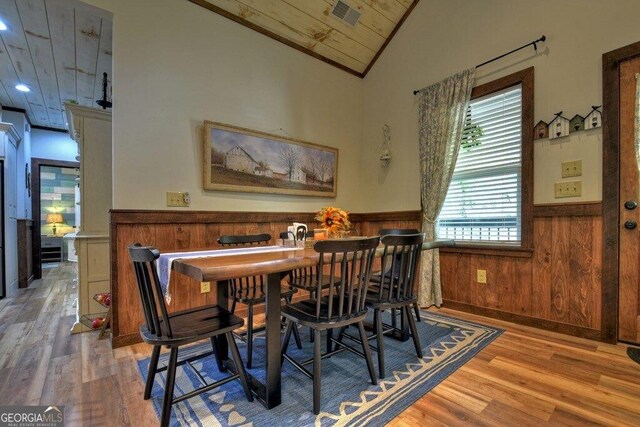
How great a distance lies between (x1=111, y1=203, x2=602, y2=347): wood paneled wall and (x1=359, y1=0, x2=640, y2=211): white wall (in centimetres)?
29

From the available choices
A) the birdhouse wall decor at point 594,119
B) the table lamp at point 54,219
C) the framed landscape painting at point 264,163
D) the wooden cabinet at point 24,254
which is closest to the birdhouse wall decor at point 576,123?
the birdhouse wall decor at point 594,119

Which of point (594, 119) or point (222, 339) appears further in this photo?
point (594, 119)

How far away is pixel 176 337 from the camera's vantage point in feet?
4.46

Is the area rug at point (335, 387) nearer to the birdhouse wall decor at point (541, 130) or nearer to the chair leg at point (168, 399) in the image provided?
the chair leg at point (168, 399)

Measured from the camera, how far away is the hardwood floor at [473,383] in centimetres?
147

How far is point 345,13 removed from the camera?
10.7 feet

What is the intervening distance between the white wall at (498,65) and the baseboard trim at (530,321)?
101 cm

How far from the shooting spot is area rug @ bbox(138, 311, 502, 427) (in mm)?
1459

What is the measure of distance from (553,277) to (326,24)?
330 cm


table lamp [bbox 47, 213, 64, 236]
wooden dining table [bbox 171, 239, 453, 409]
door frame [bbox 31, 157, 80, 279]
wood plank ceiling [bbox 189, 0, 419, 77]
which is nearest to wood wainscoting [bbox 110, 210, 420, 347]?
wooden dining table [bbox 171, 239, 453, 409]

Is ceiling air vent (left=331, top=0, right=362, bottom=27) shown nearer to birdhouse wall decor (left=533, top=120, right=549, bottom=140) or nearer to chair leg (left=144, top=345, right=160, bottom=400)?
birdhouse wall decor (left=533, top=120, right=549, bottom=140)

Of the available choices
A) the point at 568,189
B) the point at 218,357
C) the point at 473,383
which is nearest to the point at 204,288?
the point at 218,357

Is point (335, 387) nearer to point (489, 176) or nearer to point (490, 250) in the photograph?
point (490, 250)


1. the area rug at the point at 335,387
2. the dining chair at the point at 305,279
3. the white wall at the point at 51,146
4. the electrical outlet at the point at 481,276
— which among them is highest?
the white wall at the point at 51,146
